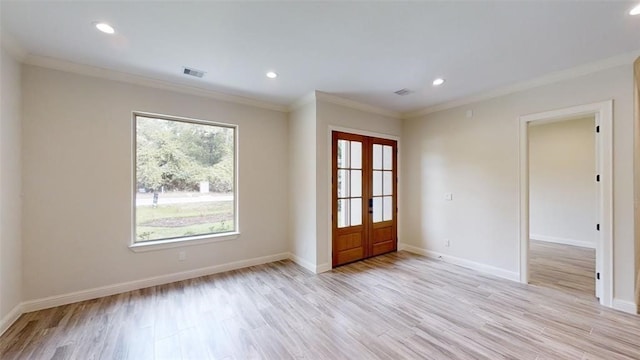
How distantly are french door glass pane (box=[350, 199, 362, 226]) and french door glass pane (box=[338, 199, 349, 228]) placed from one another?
4.3 inches

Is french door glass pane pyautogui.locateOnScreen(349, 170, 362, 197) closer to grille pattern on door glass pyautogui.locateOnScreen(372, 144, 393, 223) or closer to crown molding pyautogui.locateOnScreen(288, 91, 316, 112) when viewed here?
grille pattern on door glass pyautogui.locateOnScreen(372, 144, 393, 223)

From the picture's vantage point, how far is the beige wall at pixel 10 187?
7.99 ft

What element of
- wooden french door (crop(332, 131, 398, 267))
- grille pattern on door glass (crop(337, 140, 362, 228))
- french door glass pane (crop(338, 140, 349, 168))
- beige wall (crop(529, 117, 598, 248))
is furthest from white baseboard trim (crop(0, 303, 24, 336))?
beige wall (crop(529, 117, 598, 248))

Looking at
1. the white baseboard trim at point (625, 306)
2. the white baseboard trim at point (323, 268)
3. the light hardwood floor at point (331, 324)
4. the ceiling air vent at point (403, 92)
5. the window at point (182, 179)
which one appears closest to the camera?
the light hardwood floor at point (331, 324)

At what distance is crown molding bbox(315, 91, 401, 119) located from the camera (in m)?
4.03

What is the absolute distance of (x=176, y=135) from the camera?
12.4 ft

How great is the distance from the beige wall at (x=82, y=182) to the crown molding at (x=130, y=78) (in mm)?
65

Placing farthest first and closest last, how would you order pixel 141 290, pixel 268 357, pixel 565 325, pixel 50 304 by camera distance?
pixel 141 290 → pixel 50 304 → pixel 565 325 → pixel 268 357

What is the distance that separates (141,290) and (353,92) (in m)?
4.06

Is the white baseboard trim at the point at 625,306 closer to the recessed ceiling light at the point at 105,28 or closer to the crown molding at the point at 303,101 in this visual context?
the crown molding at the point at 303,101

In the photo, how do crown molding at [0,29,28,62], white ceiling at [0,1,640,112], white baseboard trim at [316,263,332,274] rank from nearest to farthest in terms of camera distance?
white ceiling at [0,1,640,112]
crown molding at [0,29,28,62]
white baseboard trim at [316,263,332,274]

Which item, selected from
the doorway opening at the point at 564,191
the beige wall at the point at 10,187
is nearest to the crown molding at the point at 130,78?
the beige wall at the point at 10,187

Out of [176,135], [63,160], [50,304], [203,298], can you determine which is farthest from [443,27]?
[50,304]

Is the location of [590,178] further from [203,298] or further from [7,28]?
[7,28]
